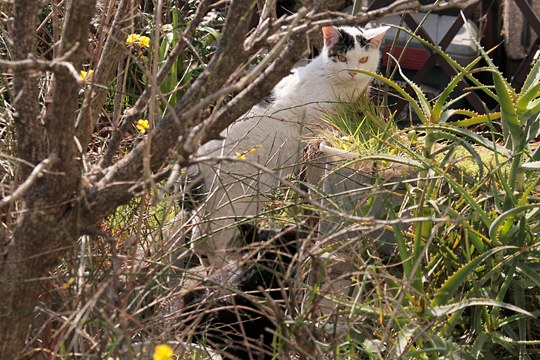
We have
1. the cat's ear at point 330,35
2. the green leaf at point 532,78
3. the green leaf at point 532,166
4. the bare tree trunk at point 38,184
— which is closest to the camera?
the bare tree trunk at point 38,184

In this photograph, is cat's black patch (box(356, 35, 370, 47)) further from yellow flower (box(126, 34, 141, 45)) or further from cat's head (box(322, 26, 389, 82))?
yellow flower (box(126, 34, 141, 45))

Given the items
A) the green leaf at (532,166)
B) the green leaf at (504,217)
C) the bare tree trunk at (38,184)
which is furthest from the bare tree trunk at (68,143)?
the green leaf at (532,166)

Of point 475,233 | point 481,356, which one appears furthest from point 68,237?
point 481,356

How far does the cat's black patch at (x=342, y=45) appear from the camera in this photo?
3557mm

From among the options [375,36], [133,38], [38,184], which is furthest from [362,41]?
[38,184]

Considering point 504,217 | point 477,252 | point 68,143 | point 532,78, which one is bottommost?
point 477,252

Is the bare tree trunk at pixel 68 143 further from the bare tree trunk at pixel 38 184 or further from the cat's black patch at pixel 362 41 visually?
the cat's black patch at pixel 362 41

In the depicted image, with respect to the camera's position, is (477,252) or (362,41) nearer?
(477,252)

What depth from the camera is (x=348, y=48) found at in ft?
11.7

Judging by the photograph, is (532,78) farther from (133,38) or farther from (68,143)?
(68,143)

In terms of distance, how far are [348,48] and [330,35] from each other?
103 mm

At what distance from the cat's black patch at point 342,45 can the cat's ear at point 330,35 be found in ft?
0.04

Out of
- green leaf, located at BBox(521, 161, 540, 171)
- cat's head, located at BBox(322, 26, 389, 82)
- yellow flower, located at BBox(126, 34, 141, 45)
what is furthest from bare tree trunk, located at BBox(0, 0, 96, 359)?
cat's head, located at BBox(322, 26, 389, 82)

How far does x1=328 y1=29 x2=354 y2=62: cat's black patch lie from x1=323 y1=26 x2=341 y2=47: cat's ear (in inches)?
0.5
